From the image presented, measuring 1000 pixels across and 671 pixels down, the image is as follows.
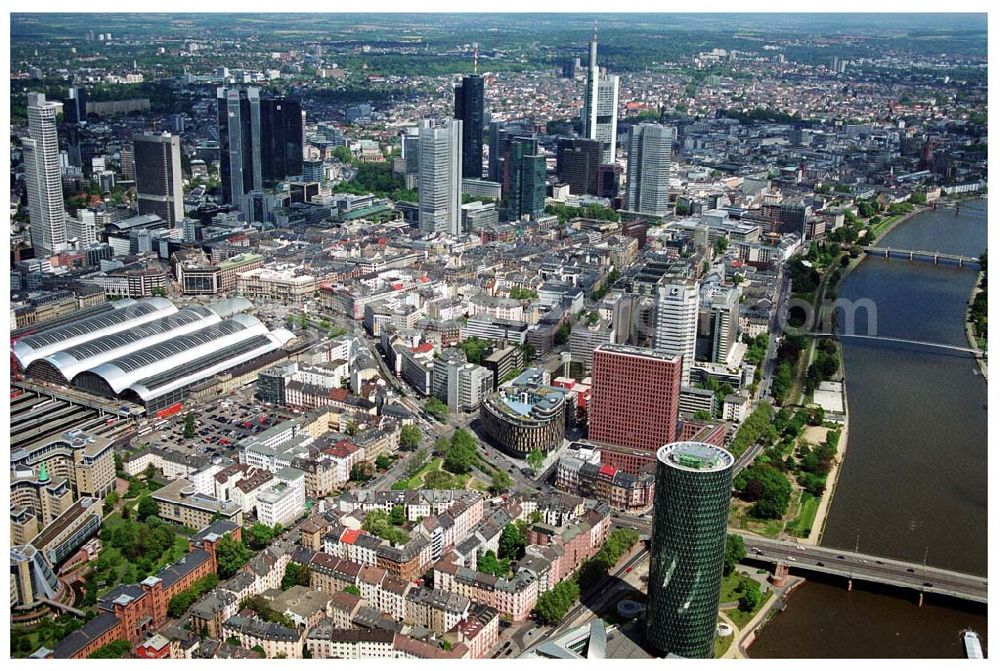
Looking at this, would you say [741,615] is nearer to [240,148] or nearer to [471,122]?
[240,148]

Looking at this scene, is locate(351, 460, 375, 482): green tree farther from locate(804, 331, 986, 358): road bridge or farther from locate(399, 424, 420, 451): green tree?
locate(804, 331, 986, 358): road bridge

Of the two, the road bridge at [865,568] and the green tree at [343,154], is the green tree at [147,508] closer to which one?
the road bridge at [865,568]

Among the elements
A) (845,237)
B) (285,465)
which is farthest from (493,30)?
(285,465)

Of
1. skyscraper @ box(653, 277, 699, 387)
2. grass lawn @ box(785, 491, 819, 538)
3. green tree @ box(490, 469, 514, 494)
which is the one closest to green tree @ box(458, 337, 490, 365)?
skyscraper @ box(653, 277, 699, 387)

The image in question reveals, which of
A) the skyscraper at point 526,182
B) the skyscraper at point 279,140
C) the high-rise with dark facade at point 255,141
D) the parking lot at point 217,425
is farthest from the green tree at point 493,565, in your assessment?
the skyscraper at point 279,140

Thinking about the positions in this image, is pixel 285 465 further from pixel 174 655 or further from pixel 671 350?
pixel 671 350

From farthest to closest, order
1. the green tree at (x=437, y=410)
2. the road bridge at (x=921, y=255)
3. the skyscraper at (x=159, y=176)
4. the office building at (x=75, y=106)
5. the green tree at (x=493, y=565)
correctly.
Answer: the office building at (x=75, y=106) < the skyscraper at (x=159, y=176) < the road bridge at (x=921, y=255) < the green tree at (x=437, y=410) < the green tree at (x=493, y=565)
